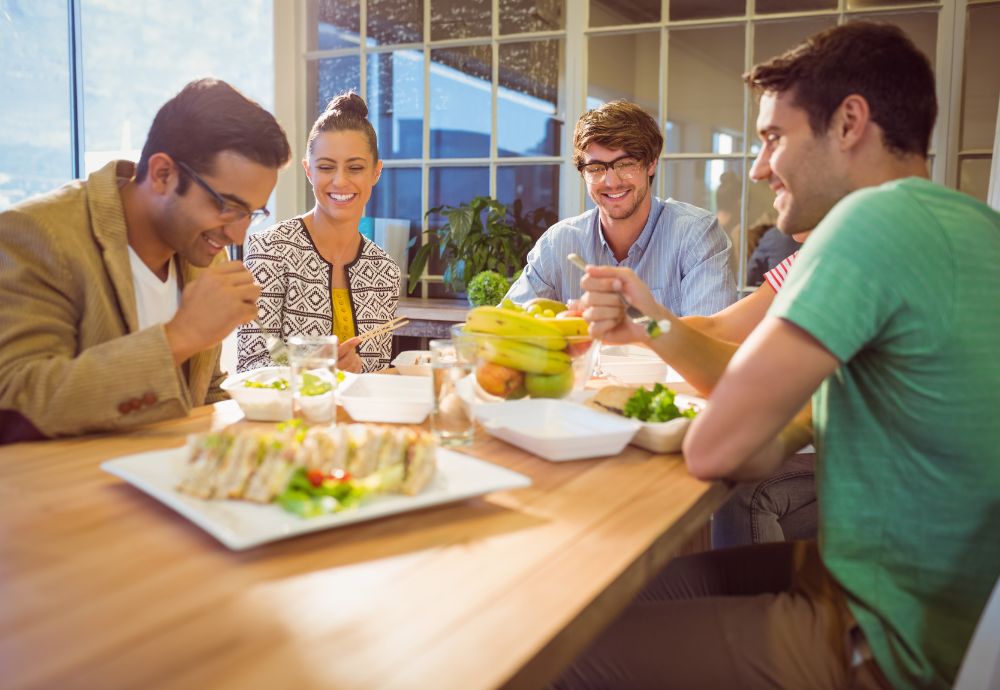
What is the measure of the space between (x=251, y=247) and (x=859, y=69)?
198 cm

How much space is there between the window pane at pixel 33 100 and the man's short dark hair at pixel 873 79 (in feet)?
10.8

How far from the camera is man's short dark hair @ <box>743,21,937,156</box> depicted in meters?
1.28

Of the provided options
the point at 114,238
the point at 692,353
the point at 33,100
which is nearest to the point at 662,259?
the point at 692,353

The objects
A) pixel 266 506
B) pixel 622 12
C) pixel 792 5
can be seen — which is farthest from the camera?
pixel 622 12

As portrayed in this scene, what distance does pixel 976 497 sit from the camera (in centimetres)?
112

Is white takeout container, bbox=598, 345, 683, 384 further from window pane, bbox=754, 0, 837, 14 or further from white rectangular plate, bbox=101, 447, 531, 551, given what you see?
window pane, bbox=754, 0, 837, 14

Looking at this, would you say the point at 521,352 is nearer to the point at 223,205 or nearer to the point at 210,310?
the point at 210,310

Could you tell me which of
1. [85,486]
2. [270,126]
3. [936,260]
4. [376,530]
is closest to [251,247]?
[270,126]

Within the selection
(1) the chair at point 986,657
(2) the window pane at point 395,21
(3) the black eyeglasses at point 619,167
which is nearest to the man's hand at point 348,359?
(3) the black eyeglasses at point 619,167

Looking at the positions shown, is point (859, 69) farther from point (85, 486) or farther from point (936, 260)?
point (85, 486)

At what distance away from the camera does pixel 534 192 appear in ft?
15.0

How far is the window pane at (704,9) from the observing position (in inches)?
159

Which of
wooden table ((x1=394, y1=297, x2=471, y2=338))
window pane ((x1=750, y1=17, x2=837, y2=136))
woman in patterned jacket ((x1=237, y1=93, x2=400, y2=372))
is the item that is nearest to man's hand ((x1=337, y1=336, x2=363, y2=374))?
woman in patterned jacket ((x1=237, y1=93, x2=400, y2=372))

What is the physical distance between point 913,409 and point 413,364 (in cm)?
119
